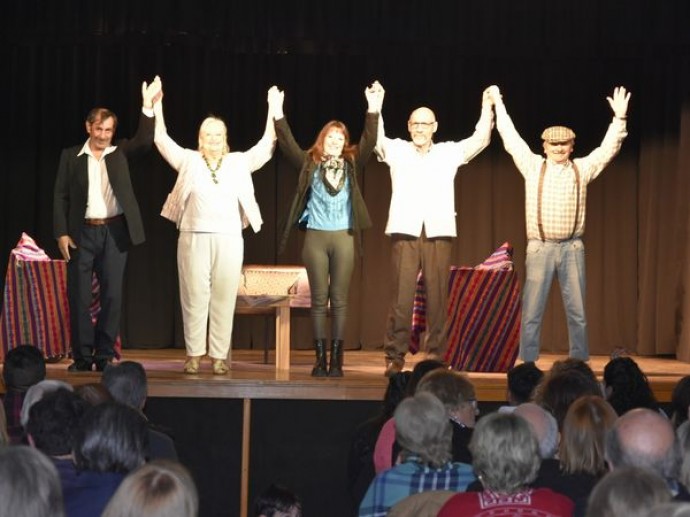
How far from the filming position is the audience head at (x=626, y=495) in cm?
278

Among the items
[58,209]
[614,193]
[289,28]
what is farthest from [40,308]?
[614,193]

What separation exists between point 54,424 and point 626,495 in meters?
1.84

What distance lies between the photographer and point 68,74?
10625mm

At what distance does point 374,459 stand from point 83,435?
4.66 ft

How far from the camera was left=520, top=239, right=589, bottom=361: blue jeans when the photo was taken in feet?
26.6

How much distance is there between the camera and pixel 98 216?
7.60 metres

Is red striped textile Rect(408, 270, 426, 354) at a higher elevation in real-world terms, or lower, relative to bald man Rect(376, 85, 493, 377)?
lower

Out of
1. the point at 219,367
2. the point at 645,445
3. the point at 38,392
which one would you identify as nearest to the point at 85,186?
the point at 219,367

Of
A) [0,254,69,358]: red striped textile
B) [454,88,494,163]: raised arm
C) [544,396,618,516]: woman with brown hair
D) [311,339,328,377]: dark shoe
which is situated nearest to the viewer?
[544,396,618,516]: woman with brown hair

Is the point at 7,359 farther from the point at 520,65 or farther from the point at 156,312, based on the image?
the point at 520,65

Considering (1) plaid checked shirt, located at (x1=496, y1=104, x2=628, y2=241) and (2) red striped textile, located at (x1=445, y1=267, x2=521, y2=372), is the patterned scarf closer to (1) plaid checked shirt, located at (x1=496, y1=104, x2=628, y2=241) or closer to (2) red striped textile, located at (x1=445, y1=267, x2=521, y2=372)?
(1) plaid checked shirt, located at (x1=496, y1=104, x2=628, y2=241)

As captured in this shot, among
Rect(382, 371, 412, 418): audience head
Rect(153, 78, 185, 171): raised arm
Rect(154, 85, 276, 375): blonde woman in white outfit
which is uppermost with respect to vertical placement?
Rect(153, 78, 185, 171): raised arm

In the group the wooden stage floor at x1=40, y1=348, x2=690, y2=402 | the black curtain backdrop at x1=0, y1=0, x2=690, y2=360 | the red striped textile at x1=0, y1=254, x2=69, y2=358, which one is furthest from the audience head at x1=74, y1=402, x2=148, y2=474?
the black curtain backdrop at x1=0, y1=0, x2=690, y2=360

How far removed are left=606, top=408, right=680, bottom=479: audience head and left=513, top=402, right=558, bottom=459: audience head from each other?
0.55m
